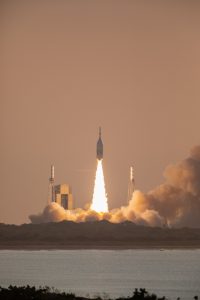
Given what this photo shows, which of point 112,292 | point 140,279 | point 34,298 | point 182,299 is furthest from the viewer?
point 140,279

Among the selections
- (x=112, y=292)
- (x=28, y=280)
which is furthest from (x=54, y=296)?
(x=28, y=280)

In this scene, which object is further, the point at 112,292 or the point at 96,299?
the point at 112,292

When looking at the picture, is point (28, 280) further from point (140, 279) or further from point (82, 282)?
point (140, 279)

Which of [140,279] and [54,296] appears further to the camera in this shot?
[140,279]

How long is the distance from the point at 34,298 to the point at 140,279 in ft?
283

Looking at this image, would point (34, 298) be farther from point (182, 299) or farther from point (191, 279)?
point (191, 279)

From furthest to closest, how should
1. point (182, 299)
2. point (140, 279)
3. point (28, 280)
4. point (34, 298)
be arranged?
point (140, 279)
point (28, 280)
point (182, 299)
point (34, 298)

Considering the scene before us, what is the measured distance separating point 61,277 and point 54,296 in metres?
83.6

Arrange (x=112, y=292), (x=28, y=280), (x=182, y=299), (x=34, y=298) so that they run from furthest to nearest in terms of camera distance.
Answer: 1. (x=28, y=280)
2. (x=112, y=292)
3. (x=182, y=299)
4. (x=34, y=298)

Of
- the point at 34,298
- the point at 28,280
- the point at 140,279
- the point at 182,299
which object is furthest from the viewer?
the point at 140,279

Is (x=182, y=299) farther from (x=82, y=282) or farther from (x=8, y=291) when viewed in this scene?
(x=82, y=282)

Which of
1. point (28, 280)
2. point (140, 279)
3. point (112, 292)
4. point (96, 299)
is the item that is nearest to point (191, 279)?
point (140, 279)

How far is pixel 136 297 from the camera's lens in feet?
374

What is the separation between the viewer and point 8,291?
11712 cm
